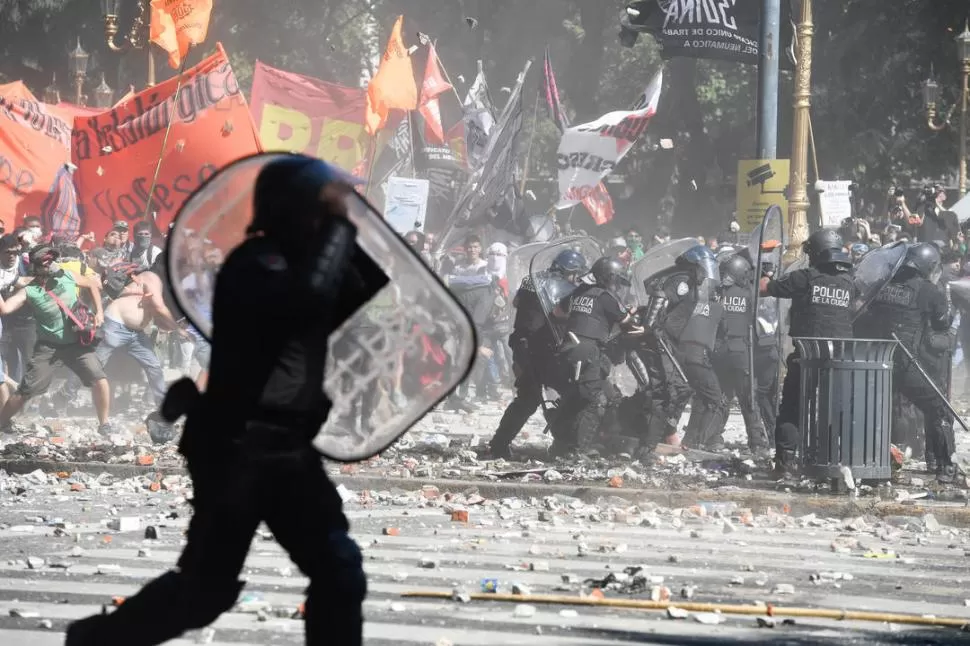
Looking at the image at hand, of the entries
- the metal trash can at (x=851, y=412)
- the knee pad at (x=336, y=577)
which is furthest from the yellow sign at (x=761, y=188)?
the knee pad at (x=336, y=577)

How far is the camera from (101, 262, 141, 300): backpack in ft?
53.2

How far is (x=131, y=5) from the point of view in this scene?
129ft

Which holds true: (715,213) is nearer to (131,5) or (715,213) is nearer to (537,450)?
(131,5)

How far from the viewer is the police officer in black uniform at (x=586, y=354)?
13.0 m

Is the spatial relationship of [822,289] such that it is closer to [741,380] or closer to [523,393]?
[741,380]

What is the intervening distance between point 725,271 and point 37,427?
A: 6.10 metres

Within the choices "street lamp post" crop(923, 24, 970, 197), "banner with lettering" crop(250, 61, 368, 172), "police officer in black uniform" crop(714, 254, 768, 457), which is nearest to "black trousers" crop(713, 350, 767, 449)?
"police officer in black uniform" crop(714, 254, 768, 457)

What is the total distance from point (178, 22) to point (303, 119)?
22.3ft

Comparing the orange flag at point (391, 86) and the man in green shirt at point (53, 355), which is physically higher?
the orange flag at point (391, 86)

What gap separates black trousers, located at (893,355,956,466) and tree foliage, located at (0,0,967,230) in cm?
2000

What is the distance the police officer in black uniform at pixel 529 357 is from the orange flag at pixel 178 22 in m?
9.14

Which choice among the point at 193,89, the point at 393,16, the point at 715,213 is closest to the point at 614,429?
the point at 193,89

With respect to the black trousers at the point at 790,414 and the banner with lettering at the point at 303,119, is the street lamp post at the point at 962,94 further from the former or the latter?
the black trousers at the point at 790,414

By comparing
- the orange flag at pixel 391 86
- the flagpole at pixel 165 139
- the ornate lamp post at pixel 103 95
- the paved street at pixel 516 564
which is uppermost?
the ornate lamp post at pixel 103 95
